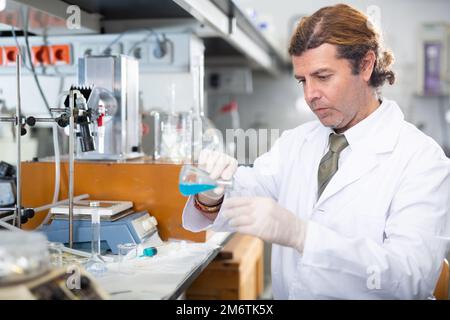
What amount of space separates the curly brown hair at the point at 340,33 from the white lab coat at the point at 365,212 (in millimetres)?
183

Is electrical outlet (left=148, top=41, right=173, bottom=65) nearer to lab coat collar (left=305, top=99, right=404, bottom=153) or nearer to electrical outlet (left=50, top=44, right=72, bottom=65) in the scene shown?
electrical outlet (left=50, top=44, right=72, bottom=65)

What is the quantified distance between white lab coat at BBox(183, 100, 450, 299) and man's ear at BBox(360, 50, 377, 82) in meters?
0.11

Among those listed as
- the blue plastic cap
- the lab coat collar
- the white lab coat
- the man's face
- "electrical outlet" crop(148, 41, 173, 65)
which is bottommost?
the blue plastic cap

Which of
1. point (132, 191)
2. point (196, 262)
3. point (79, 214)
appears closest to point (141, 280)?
point (196, 262)

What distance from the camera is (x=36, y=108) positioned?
84.0 inches

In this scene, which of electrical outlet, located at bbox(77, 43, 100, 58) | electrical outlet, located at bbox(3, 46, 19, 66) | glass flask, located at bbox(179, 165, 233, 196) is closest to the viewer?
glass flask, located at bbox(179, 165, 233, 196)

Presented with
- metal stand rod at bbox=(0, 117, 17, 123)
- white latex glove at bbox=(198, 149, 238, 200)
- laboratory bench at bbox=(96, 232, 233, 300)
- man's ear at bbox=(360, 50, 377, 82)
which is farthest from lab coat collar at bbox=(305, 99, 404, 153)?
metal stand rod at bbox=(0, 117, 17, 123)

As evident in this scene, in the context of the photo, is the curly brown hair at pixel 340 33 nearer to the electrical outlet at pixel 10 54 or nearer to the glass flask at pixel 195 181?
the glass flask at pixel 195 181

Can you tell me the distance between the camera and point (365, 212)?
4.40 ft

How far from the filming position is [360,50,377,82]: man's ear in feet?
4.62

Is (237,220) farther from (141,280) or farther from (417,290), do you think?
(417,290)

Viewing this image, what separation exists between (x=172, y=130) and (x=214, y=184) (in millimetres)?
717

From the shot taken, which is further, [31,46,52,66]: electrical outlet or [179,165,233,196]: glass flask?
[31,46,52,66]: electrical outlet

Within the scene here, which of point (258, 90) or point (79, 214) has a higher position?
point (258, 90)
